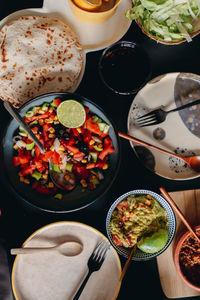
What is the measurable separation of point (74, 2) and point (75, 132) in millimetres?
853

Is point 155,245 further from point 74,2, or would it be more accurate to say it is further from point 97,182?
point 74,2

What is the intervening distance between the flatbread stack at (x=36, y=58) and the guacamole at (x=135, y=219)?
2.90 ft

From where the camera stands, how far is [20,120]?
5.62 ft

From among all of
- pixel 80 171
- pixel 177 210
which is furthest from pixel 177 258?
pixel 80 171

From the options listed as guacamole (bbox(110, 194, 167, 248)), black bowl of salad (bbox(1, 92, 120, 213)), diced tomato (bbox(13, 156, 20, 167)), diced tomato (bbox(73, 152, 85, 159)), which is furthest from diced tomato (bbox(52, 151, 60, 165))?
guacamole (bbox(110, 194, 167, 248))

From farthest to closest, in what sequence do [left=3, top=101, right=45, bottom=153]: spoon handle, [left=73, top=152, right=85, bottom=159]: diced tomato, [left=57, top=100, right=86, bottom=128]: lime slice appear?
[left=73, top=152, right=85, bottom=159]: diced tomato < [left=57, top=100, right=86, bottom=128]: lime slice < [left=3, top=101, right=45, bottom=153]: spoon handle

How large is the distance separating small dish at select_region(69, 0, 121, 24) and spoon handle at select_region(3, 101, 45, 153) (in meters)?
0.78

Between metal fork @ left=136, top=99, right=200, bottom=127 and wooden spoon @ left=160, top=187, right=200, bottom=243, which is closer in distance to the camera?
wooden spoon @ left=160, top=187, right=200, bottom=243

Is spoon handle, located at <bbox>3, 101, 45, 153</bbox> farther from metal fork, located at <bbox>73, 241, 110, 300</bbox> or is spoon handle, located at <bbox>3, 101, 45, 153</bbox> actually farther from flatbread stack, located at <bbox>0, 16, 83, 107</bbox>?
metal fork, located at <bbox>73, 241, 110, 300</bbox>

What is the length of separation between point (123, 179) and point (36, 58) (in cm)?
100

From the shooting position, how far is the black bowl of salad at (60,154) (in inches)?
73.9

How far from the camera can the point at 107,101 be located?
2086mm

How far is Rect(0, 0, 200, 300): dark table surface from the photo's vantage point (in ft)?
6.66

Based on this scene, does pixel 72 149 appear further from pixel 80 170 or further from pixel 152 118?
pixel 152 118
